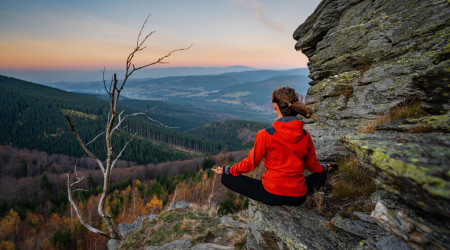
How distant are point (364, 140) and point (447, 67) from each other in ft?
6.47

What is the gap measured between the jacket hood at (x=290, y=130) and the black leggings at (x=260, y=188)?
141 centimetres

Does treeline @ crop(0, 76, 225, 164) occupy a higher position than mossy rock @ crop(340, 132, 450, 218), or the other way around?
mossy rock @ crop(340, 132, 450, 218)

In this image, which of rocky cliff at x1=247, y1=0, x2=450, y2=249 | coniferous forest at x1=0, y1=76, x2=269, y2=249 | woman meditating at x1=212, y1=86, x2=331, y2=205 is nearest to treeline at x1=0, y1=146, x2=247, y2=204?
coniferous forest at x1=0, y1=76, x2=269, y2=249

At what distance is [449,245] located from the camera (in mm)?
2326

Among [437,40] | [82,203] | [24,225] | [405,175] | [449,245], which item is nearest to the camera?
[449,245]

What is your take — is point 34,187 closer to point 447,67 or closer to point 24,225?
point 24,225

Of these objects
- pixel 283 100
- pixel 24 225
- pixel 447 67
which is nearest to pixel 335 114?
pixel 447 67

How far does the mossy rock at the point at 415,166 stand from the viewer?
7.23 feet

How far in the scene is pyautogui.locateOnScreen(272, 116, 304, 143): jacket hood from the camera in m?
3.92

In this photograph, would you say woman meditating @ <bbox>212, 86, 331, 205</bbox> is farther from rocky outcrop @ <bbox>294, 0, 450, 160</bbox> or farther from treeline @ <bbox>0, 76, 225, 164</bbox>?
treeline @ <bbox>0, 76, 225, 164</bbox>

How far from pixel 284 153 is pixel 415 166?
6.49 ft

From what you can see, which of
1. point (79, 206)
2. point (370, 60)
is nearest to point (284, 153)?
point (370, 60)

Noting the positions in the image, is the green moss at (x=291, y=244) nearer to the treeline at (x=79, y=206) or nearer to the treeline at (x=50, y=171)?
the treeline at (x=79, y=206)

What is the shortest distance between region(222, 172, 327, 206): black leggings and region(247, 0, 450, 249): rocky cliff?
41 centimetres
